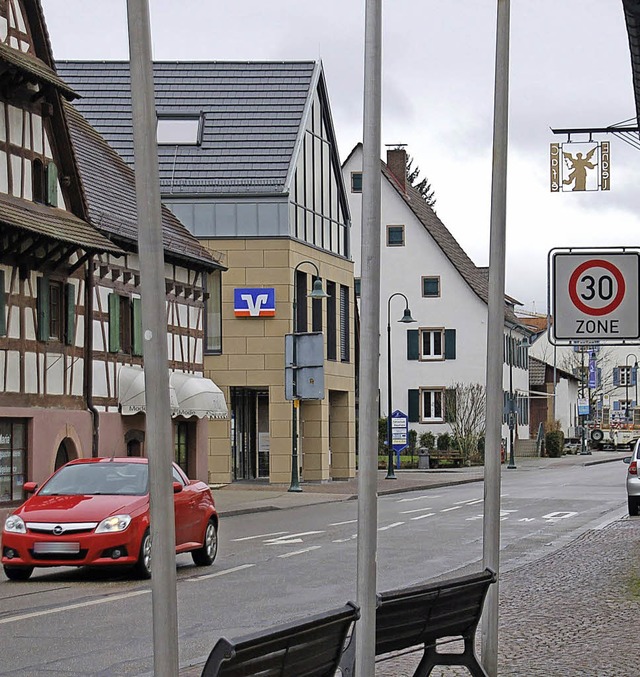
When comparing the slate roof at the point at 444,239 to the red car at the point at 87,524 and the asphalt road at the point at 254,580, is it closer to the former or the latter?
the asphalt road at the point at 254,580

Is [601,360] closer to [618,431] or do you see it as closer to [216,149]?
[618,431]

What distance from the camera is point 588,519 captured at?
1212 inches

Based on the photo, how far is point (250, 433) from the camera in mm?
50125

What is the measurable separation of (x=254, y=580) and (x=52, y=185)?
1726 cm

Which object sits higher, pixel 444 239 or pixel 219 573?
pixel 444 239

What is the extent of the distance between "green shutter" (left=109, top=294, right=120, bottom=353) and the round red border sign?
2685 cm

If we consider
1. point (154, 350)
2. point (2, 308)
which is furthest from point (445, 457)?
point (154, 350)

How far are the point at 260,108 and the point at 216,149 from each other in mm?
2113

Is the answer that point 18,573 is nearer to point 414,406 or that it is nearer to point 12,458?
point 12,458

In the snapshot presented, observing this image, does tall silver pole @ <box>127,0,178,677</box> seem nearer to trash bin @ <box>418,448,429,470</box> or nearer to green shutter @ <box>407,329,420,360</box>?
trash bin @ <box>418,448,429,470</box>

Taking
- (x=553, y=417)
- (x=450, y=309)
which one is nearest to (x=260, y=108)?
(x=450, y=309)

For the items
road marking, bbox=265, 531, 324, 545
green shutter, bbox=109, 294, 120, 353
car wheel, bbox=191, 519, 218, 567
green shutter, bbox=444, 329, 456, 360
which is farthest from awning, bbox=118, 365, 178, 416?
green shutter, bbox=444, 329, 456, 360

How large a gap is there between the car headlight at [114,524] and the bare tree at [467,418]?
55045 mm

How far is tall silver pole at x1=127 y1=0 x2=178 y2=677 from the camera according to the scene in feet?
18.2
